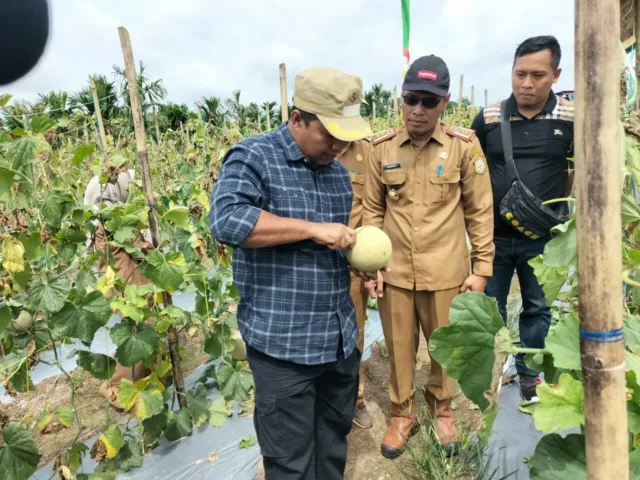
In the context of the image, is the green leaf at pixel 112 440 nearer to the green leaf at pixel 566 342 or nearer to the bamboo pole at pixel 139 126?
the bamboo pole at pixel 139 126

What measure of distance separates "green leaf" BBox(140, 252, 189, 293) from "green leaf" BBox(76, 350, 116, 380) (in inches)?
17.2

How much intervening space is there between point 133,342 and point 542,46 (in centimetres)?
241

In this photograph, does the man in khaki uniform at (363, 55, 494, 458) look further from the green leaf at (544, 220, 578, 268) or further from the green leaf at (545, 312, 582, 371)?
the green leaf at (545, 312, 582, 371)

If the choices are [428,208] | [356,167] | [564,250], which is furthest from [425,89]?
[564,250]

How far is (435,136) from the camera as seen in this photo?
2250 mm

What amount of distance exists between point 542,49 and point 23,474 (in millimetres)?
2900

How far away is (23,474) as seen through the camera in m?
1.79

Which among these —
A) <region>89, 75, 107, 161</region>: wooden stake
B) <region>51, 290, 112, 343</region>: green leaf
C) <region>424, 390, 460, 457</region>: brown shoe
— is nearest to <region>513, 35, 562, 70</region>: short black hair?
<region>424, 390, 460, 457</region>: brown shoe

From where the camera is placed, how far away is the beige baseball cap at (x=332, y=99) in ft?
4.72

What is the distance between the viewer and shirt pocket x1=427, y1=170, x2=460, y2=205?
2229mm

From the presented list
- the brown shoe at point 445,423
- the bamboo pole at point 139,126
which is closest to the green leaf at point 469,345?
the brown shoe at point 445,423

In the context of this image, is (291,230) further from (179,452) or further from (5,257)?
(179,452)

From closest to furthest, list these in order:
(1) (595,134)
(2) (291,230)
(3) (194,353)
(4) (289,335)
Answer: (1) (595,134)
(2) (291,230)
(4) (289,335)
(3) (194,353)

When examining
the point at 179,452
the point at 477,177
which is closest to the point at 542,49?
the point at 477,177
